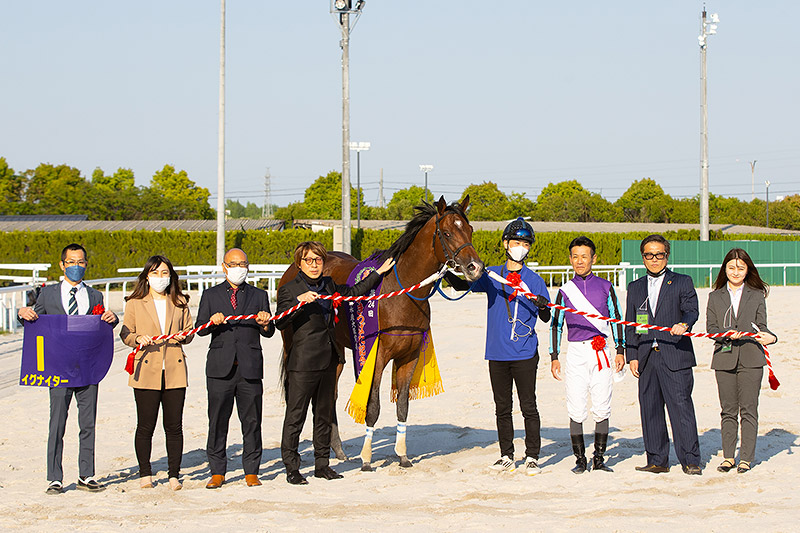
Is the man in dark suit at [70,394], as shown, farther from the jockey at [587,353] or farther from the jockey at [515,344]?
the jockey at [587,353]

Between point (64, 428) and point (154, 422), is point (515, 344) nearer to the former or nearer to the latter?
point (154, 422)

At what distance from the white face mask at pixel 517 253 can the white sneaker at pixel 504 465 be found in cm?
143

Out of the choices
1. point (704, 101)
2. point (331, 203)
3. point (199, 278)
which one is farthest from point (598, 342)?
point (331, 203)

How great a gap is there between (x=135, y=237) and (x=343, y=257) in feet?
79.5

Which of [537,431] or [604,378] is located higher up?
[604,378]

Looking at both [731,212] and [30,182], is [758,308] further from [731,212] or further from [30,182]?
[731,212]

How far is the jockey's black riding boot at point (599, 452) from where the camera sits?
566 cm

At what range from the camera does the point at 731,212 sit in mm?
70625

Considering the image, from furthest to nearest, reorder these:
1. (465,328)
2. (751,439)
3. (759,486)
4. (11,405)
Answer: (465,328) < (11,405) < (751,439) < (759,486)

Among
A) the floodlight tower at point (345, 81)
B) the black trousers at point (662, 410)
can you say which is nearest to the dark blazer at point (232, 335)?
the black trousers at point (662, 410)

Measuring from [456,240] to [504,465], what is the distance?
164 centimetres

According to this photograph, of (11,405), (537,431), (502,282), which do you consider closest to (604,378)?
(537,431)

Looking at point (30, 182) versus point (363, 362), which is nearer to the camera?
point (363, 362)

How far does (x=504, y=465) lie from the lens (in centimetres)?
568
